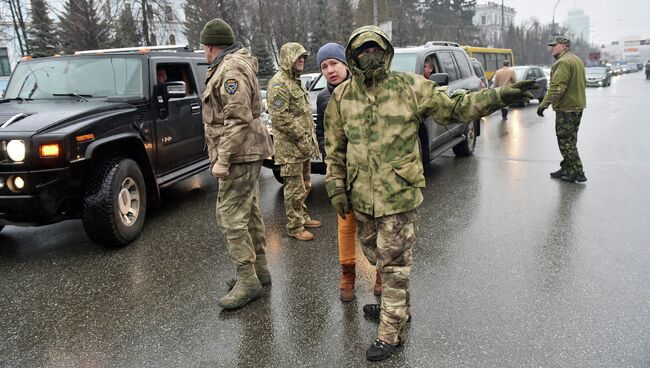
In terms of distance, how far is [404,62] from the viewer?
7375 millimetres

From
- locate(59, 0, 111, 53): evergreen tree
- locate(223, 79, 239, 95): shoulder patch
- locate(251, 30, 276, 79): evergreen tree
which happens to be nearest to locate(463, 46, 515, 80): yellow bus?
locate(251, 30, 276, 79): evergreen tree

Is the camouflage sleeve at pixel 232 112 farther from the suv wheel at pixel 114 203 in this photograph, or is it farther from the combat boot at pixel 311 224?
the combat boot at pixel 311 224

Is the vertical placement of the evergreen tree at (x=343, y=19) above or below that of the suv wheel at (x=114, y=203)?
above

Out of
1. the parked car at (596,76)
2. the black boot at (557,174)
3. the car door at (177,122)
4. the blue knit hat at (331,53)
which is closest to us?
the blue knit hat at (331,53)

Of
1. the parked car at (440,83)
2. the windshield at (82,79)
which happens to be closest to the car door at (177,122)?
the windshield at (82,79)

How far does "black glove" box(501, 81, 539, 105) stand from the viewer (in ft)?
8.21

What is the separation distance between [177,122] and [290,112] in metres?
1.85

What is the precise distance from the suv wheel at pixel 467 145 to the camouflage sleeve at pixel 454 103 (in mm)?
6552

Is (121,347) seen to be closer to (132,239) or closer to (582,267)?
(132,239)

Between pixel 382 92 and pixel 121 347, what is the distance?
2332mm

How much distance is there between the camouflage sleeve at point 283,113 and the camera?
4.76 metres

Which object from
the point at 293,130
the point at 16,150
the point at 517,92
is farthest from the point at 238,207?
the point at 16,150

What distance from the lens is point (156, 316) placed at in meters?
3.58

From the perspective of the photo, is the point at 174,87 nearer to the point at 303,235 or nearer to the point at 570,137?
the point at 303,235
